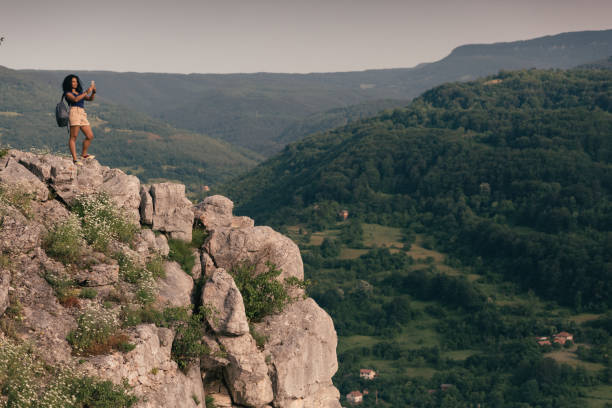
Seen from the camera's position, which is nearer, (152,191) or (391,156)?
(152,191)

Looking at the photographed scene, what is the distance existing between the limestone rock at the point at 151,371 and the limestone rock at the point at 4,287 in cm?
210

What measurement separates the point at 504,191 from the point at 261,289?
485 feet

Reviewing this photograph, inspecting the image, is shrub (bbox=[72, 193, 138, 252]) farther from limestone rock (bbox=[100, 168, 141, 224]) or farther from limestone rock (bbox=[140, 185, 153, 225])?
limestone rock (bbox=[140, 185, 153, 225])

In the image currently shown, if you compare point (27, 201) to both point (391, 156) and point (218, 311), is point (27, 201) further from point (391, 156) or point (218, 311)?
point (391, 156)

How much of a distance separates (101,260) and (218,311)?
10.7ft

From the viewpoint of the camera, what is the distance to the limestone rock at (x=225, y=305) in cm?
1544

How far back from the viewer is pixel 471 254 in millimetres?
142375

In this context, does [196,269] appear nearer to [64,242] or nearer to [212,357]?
[212,357]

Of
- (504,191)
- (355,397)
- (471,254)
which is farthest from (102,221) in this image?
(504,191)

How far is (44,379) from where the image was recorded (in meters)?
12.2

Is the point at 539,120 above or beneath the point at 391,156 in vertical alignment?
above

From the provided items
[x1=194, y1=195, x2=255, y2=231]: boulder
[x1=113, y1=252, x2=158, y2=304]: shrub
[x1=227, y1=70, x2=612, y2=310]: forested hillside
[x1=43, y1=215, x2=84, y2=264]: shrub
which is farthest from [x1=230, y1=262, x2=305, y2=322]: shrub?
[x1=227, y1=70, x2=612, y2=310]: forested hillside

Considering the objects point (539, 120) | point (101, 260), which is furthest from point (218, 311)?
point (539, 120)

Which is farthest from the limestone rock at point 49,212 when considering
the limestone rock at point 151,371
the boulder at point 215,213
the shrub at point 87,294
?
the boulder at point 215,213
